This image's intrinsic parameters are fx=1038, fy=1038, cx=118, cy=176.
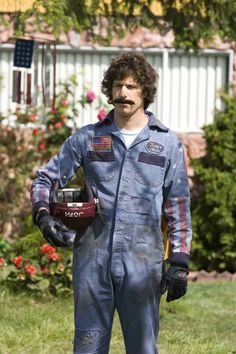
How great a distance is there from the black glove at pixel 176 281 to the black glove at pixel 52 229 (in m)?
0.52

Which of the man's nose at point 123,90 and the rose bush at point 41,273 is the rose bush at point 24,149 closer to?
the rose bush at point 41,273

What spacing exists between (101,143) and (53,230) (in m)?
0.50

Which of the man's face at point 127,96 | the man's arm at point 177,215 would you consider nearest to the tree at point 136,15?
the man's face at point 127,96

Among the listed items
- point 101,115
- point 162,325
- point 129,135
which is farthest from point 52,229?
point 101,115

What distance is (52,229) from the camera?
16.4 feet

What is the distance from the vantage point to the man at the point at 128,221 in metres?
5.02

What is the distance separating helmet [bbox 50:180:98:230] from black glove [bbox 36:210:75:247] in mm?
52

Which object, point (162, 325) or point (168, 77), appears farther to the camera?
point (168, 77)

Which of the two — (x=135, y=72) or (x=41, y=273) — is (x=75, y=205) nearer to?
(x=135, y=72)

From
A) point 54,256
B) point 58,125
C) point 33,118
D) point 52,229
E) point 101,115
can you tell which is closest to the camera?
point 52,229

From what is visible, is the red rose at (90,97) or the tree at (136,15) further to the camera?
the red rose at (90,97)

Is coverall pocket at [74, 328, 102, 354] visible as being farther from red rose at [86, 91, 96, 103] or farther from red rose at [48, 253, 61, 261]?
red rose at [86, 91, 96, 103]

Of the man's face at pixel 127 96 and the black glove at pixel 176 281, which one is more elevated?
the man's face at pixel 127 96

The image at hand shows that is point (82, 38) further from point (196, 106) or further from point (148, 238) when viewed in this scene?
point (148, 238)
